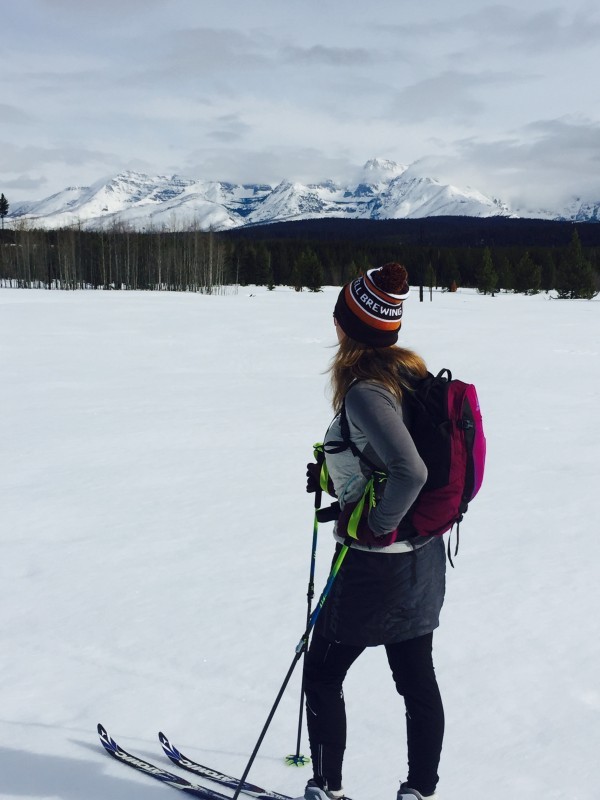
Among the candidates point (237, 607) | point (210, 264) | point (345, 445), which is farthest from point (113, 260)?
point (345, 445)

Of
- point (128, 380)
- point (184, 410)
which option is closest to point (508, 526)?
point (184, 410)

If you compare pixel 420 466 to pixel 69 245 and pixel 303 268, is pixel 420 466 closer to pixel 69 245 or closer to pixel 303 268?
pixel 303 268

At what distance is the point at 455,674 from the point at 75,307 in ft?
92.4

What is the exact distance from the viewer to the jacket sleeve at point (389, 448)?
5.76 ft

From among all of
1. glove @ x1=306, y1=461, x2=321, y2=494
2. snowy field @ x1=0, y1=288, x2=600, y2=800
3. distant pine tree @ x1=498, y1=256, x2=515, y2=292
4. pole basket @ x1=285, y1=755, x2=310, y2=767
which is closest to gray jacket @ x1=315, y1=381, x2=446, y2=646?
glove @ x1=306, y1=461, x2=321, y2=494

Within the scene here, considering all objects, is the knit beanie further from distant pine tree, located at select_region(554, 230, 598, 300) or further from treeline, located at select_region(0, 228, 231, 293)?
treeline, located at select_region(0, 228, 231, 293)

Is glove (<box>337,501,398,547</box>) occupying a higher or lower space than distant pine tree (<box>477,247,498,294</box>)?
lower

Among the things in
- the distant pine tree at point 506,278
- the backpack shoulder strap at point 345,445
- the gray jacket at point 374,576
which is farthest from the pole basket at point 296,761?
the distant pine tree at point 506,278

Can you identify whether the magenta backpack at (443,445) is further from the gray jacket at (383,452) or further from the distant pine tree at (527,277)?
the distant pine tree at (527,277)

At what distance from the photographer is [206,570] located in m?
4.11

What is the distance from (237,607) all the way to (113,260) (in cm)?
6947

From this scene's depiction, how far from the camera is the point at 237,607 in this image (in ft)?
11.9

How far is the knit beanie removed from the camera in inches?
76.0

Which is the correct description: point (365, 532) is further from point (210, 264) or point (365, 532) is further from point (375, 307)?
point (210, 264)
